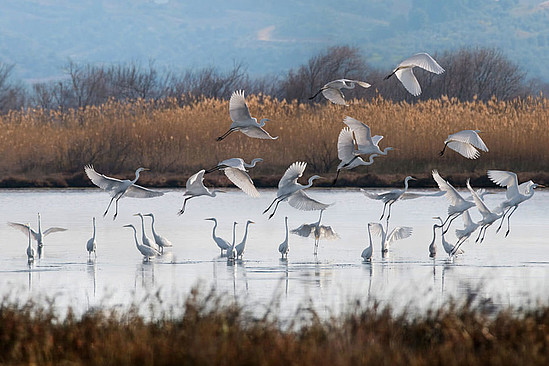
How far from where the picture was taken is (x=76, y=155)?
21.5 m

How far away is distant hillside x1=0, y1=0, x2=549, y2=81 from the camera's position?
463ft

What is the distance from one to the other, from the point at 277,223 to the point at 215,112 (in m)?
7.93

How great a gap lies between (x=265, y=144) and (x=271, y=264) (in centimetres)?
1096

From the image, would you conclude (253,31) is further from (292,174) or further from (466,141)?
(466,141)

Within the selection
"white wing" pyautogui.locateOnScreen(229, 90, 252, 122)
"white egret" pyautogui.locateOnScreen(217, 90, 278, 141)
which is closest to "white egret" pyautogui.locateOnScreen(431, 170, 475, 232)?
"white egret" pyautogui.locateOnScreen(217, 90, 278, 141)

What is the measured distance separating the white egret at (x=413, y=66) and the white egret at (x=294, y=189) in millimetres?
1448

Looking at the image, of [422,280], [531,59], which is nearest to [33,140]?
[422,280]

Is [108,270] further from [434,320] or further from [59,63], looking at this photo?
[59,63]

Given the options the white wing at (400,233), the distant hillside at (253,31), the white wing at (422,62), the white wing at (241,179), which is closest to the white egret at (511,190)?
the white wing at (400,233)

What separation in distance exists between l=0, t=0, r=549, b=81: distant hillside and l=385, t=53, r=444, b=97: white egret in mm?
120131

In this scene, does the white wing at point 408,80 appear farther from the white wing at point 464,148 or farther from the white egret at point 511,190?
the white egret at point 511,190

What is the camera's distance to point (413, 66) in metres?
11.5

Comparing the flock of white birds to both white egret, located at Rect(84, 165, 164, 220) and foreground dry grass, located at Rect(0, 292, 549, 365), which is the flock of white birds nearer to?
white egret, located at Rect(84, 165, 164, 220)

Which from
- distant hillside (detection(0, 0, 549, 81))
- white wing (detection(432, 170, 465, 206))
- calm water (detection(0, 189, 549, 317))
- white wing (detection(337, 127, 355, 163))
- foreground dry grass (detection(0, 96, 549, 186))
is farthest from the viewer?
distant hillside (detection(0, 0, 549, 81))
